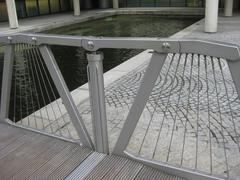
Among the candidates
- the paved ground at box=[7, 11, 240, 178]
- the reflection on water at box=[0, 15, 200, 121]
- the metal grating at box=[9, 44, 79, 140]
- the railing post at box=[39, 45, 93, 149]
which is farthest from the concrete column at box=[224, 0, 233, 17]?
the railing post at box=[39, 45, 93, 149]

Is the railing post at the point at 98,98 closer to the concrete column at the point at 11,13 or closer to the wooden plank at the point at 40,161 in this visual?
the wooden plank at the point at 40,161

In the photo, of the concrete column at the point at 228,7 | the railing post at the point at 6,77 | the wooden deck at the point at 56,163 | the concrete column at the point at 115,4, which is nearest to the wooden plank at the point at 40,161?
the wooden deck at the point at 56,163

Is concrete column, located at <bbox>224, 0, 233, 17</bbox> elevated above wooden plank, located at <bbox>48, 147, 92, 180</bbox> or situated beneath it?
elevated above

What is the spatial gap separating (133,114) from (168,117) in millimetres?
1541

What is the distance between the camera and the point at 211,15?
37.4 ft

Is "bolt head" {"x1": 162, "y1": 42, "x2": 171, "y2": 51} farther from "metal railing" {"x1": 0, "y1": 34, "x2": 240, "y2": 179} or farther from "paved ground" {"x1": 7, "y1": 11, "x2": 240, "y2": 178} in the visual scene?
"paved ground" {"x1": 7, "y1": 11, "x2": 240, "y2": 178}

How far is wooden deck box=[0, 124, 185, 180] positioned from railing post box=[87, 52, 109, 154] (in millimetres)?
150

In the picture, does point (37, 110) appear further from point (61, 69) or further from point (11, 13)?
point (11, 13)

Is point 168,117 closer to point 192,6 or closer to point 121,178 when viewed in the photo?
point 121,178

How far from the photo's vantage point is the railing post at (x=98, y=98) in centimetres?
255

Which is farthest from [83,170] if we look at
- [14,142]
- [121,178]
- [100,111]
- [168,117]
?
[168,117]

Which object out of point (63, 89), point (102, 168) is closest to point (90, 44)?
point (63, 89)

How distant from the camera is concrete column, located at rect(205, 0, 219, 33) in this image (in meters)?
11.3

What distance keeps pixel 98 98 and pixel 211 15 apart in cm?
995
